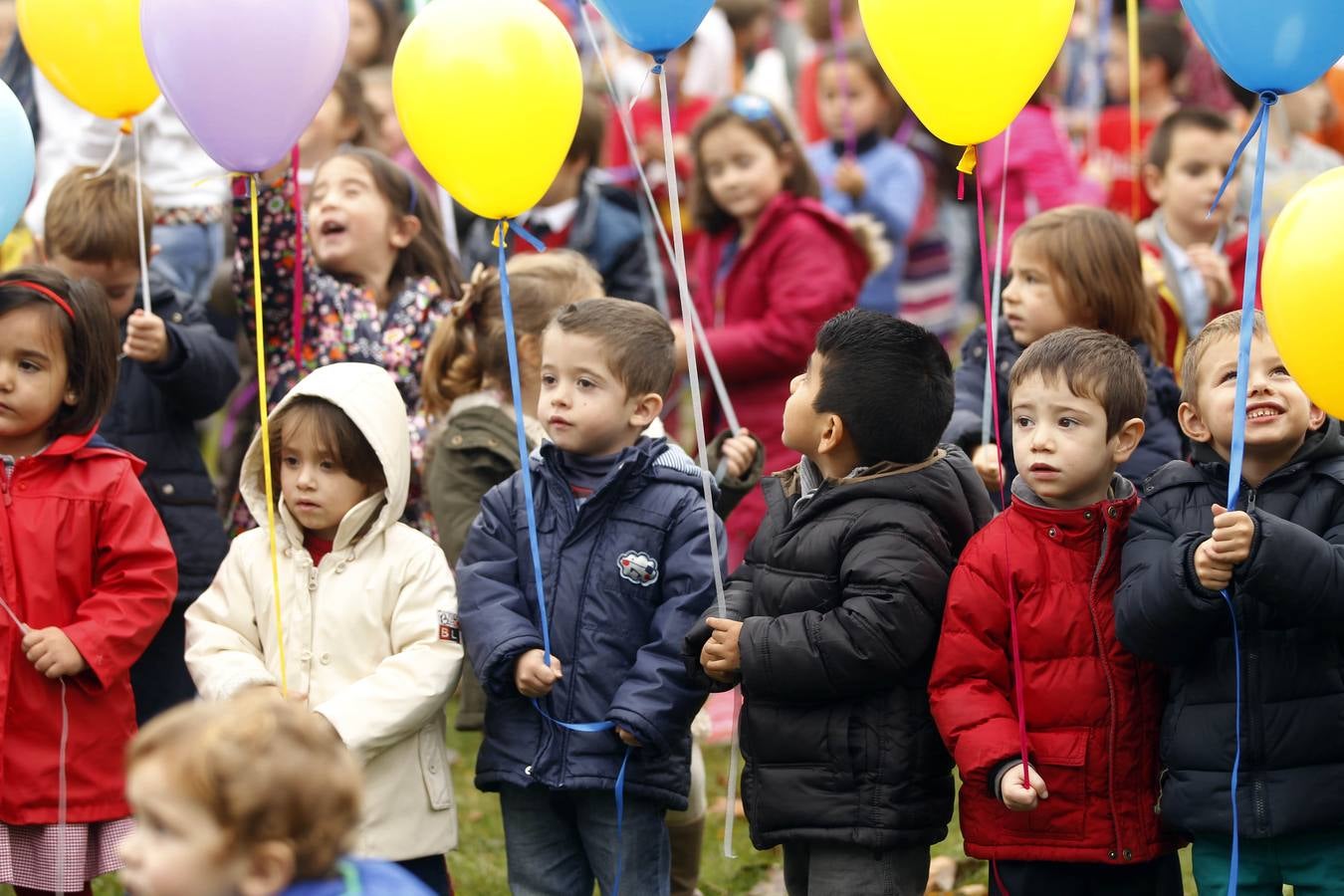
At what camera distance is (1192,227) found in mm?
6570

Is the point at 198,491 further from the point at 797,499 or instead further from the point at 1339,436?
the point at 1339,436

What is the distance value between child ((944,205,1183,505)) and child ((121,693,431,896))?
2.58 metres

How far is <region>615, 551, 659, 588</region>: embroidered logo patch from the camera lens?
4441mm

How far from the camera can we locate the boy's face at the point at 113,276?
5.53m

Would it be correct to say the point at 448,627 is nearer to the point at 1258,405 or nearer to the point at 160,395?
the point at 160,395

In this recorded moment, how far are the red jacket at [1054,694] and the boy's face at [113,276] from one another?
2.90 m

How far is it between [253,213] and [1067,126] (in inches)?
312

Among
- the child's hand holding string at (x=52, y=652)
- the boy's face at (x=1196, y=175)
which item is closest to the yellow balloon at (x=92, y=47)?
the child's hand holding string at (x=52, y=652)

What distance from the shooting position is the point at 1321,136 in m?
9.84

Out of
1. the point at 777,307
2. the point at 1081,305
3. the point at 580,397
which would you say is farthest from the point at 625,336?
the point at 777,307

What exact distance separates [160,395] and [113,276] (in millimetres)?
408

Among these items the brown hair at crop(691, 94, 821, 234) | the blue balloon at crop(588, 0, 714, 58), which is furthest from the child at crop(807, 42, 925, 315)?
the blue balloon at crop(588, 0, 714, 58)

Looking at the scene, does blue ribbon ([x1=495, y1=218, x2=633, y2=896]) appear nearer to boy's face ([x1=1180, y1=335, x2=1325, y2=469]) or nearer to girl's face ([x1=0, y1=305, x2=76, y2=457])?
girl's face ([x1=0, y1=305, x2=76, y2=457])

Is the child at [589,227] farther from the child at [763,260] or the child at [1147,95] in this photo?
the child at [1147,95]
